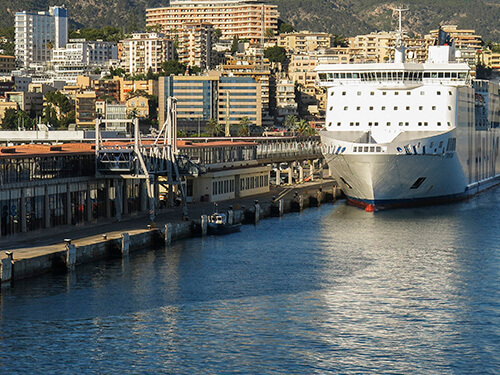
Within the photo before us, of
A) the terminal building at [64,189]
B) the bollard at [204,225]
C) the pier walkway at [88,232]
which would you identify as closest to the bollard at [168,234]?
the pier walkway at [88,232]

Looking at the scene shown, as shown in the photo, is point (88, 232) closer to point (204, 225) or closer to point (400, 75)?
point (204, 225)

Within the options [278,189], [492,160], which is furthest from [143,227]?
[492,160]

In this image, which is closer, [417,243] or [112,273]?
[112,273]

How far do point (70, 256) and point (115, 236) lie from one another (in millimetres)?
6927

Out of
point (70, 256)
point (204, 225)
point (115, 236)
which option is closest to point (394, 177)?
point (204, 225)

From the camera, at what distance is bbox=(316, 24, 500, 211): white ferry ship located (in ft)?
294

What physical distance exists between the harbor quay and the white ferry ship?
7.54 m

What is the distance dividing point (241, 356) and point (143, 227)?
1120 inches

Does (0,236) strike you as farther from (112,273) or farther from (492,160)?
(492,160)

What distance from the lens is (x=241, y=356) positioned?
43250mm

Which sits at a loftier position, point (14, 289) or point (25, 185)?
point (25, 185)

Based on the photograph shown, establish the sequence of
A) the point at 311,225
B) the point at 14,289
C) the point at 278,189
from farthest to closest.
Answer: the point at 278,189 → the point at 311,225 → the point at 14,289

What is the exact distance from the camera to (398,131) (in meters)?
95.2

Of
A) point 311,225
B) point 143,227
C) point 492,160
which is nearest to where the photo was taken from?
point 143,227
